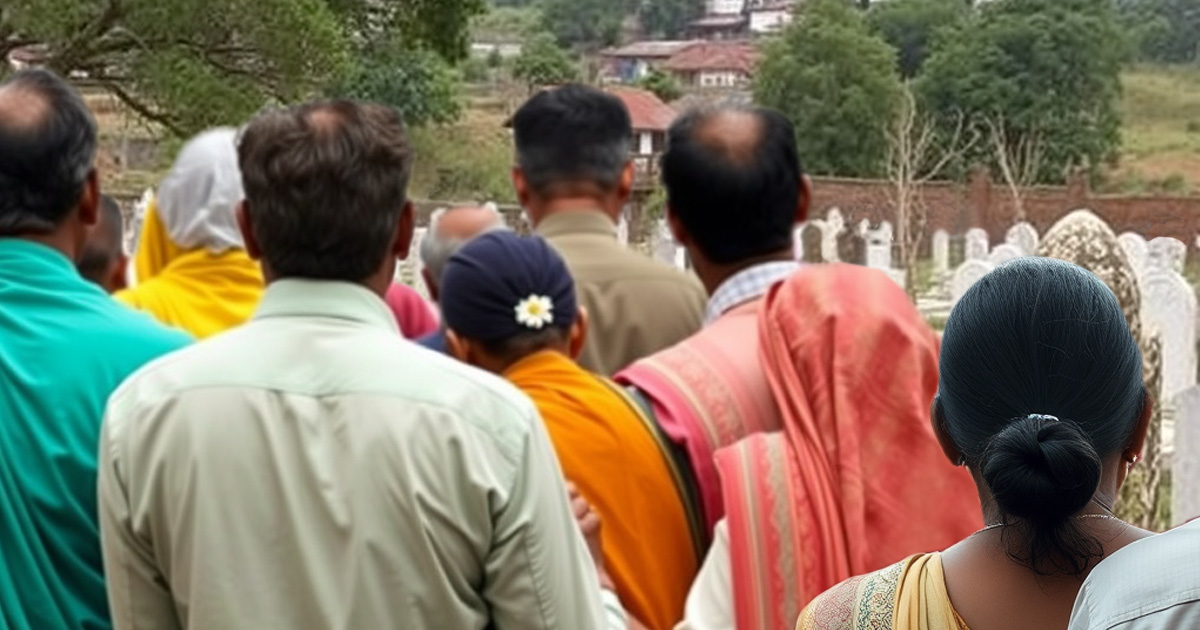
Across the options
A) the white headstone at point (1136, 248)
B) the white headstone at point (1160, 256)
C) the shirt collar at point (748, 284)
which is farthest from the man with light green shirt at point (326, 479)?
the white headstone at point (1136, 248)

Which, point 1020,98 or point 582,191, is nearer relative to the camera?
point 582,191

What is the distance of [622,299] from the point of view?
3.19 metres

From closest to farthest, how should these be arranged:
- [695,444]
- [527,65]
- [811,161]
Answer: [695,444] < [811,161] < [527,65]

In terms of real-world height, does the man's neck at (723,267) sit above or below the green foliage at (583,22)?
above

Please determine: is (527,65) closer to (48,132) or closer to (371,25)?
(371,25)

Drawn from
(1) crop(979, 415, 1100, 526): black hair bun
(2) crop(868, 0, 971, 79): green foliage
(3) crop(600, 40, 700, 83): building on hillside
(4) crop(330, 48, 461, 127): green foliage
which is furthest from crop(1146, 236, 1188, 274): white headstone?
(3) crop(600, 40, 700, 83): building on hillside

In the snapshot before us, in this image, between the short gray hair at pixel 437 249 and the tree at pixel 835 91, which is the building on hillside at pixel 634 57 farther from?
the short gray hair at pixel 437 249

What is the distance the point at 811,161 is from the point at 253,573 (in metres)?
29.1

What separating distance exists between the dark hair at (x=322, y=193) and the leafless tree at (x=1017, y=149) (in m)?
25.9

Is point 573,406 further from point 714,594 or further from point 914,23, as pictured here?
point 914,23

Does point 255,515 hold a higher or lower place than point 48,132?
lower

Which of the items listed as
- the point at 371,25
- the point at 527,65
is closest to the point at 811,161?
the point at 527,65

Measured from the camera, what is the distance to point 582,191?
335 centimetres

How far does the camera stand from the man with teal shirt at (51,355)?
220cm
